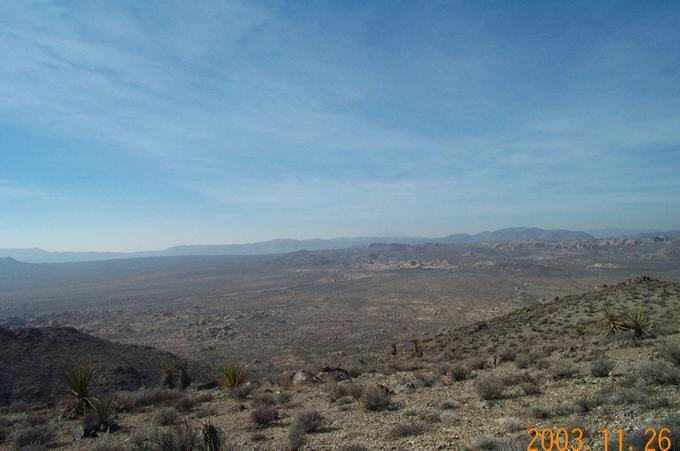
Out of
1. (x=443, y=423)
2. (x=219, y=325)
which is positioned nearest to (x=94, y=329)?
(x=219, y=325)

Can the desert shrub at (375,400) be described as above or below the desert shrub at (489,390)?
below

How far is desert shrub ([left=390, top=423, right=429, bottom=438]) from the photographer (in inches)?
290

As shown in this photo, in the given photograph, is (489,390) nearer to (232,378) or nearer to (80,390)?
(232,378)

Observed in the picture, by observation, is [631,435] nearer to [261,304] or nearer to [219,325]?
→ [219,325]

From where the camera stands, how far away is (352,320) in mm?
45719

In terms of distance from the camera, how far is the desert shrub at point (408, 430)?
24.1ft

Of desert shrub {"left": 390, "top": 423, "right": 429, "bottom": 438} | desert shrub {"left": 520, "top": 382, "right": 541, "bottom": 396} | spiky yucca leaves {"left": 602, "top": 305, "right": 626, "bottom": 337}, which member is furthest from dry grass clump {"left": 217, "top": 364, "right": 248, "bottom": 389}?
spiky yucca leaves {"left": 602, "top": 305, "right": 626, "bottom": 337}

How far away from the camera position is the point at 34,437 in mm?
9461

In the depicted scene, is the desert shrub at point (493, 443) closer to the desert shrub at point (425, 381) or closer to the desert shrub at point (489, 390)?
the desert shrub at point (489, 390)

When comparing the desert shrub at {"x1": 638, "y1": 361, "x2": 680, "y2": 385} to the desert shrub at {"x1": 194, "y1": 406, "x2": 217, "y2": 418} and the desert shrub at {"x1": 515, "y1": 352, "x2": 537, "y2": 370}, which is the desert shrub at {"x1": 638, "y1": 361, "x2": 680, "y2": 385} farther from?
the desert shrub at {"x1": 194, "y1": 406, "x2": 217, "y2": 418}

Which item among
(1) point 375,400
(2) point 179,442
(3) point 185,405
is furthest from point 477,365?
(2) point 179,442

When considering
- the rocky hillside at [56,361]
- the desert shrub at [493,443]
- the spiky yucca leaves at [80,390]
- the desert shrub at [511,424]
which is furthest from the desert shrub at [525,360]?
the rocky hillside at [56,361]
